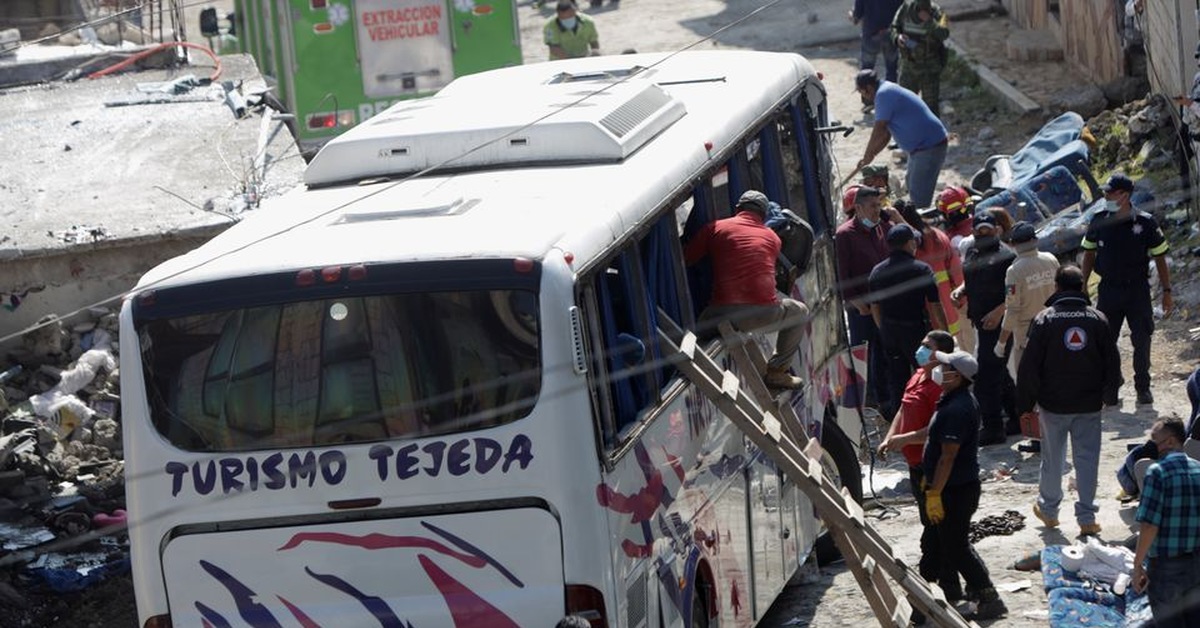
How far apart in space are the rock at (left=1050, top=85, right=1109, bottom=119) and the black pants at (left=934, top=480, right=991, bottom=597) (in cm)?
1097

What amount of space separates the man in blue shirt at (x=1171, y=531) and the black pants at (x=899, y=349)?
13.4 feet

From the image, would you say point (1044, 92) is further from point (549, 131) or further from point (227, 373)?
point (227, 373)

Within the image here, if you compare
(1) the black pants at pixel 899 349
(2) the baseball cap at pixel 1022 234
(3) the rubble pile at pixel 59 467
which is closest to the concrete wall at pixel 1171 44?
(2) the baseball cap at pixel 1022 234

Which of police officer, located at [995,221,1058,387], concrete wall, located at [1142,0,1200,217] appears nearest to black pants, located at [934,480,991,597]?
police officer, located at [995,221,1058,387]

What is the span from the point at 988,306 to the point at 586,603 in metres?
6.32

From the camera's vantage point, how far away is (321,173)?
29.8ft

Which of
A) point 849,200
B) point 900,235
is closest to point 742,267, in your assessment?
point 900,235

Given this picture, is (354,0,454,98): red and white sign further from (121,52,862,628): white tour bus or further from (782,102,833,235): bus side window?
(121,52,862,628): white tour bus

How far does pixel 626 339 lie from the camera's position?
25.3ft

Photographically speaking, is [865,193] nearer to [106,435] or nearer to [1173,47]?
[1173,47]

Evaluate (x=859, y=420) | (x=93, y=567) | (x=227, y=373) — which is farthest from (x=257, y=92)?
(x=227, y=373)

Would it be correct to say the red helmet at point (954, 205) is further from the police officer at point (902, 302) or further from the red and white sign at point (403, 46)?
the red and white sign at point (403, 46)

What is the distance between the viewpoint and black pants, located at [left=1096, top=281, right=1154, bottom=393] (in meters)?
12.6

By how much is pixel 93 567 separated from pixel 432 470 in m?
5.57
